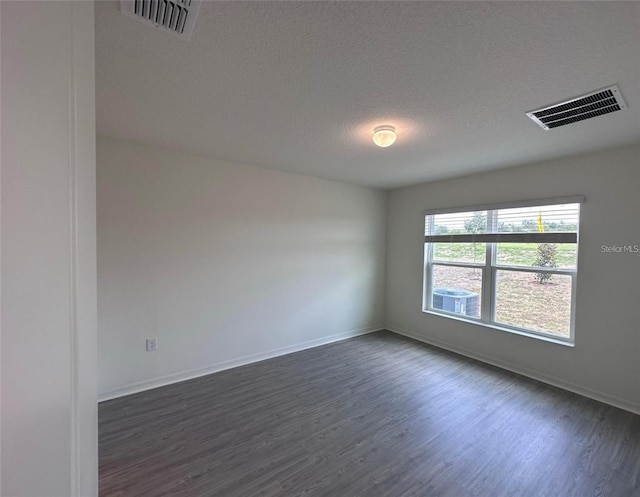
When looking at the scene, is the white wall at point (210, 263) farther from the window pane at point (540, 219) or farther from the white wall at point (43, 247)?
the white wall at point (43, 247)

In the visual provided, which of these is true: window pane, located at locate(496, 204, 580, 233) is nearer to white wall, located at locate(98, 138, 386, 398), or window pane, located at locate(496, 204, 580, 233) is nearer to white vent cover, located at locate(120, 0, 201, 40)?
white wall, located at locate(98, 138, 386, 398)

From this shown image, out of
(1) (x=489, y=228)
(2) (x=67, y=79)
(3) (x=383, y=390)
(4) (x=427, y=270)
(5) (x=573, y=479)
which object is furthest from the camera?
(4) (x=427, y=270)

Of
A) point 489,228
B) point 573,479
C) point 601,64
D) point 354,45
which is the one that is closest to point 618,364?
point 573,479

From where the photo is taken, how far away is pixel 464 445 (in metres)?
2.12

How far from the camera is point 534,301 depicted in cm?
331

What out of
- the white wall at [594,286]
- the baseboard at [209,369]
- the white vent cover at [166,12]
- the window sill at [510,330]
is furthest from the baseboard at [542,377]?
the white vent cover at [166,12]

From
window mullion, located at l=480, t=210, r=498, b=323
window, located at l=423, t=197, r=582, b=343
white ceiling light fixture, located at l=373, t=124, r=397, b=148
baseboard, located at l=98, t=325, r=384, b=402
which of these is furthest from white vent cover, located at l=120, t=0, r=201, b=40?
window mullion, located at l=480, t=210, r=498, b=323

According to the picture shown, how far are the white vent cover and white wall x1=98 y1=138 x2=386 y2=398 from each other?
1803mm

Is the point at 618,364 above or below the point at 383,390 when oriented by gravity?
above

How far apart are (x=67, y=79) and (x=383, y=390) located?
3.19m

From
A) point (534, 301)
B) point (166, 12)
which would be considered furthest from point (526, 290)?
point (166, 12)

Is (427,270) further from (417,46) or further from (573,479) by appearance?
(417,46)

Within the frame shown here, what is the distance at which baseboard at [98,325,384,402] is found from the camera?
2.72m

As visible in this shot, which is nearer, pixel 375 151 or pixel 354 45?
pixel 354 45
